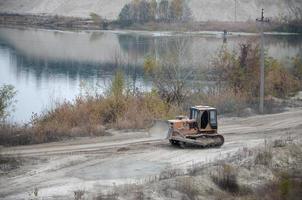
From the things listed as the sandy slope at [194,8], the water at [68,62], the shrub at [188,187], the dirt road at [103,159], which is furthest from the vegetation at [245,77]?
the sandy slope at [194,8]

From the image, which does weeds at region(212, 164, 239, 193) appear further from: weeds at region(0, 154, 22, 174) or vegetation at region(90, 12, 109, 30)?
vegetation at region(90, 12, 109, 30)

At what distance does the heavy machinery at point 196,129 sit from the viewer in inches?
826

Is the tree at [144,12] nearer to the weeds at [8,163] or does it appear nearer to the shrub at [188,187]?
the weeds at [8,163]

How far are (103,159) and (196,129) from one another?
142 inches

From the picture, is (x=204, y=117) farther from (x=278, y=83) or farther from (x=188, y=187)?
(x=278, y=83)

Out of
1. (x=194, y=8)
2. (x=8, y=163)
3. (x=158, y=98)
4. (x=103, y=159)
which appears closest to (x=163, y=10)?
(x=194, y=8)

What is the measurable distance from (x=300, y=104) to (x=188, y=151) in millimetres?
13495

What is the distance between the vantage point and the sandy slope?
11506cm

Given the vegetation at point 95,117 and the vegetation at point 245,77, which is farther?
the vegetation at point 245,77

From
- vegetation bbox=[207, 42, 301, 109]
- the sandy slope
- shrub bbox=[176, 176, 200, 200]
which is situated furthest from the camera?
the sandy slope

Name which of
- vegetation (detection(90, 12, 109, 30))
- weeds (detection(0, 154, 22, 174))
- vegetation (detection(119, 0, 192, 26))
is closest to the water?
weeds (detection(0, 154, 22, 174))

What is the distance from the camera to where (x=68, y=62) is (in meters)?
53.0

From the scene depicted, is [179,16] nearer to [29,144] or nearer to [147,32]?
[147,32]

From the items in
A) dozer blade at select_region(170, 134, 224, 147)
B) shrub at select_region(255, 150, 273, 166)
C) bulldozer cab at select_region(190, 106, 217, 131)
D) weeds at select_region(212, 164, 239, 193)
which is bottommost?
weeds at select_region(212, 164, 239, 193)
